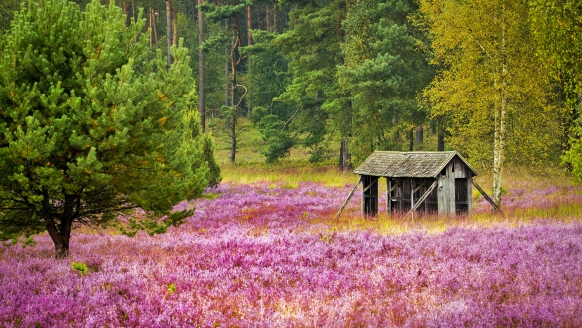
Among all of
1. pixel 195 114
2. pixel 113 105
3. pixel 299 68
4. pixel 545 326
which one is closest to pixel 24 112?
pixel 113 105

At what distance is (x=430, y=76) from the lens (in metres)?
34.2

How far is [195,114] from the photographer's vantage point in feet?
83.7

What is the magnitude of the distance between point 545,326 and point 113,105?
24.5ft

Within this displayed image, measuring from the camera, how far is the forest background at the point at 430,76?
1956 centimetres

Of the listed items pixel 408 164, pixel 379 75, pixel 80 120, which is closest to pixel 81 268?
pixel 80 120

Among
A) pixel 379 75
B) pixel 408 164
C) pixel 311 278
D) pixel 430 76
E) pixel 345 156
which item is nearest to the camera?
pixel 311 278

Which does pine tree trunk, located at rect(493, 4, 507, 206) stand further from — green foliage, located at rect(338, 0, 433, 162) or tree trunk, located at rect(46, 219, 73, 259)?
tree trunk, located at rect(46, 219, 73, 259)

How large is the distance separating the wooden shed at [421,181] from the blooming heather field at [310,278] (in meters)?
2.92

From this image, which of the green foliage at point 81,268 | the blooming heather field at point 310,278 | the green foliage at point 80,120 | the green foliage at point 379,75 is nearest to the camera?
the blooming heather field at point 310,278

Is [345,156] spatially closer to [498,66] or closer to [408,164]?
[498,66]

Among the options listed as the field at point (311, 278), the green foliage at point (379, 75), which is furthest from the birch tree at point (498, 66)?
the green foliage at point (379, 75)

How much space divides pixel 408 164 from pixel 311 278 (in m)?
10.5

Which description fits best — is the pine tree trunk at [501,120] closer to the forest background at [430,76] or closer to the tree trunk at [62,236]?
the forest background at [430,76]

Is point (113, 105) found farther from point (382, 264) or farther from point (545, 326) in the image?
point (545, 326)
